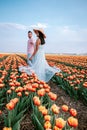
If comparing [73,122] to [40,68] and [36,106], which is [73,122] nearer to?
[36,106]

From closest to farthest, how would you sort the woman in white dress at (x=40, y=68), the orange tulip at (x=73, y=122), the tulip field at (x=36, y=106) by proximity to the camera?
1. the orange tulip at (x=73, y=122)
2. the tulip field at (x=36, y=106)
3. the woman in white dress at (x=40, y=68)

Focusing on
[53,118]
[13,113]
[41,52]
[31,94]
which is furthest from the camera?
[41,52]

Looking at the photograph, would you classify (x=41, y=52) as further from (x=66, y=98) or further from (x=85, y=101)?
(x=85, y=101)

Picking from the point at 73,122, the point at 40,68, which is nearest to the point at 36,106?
the point at 73,122

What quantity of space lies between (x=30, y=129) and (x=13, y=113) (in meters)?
0.41

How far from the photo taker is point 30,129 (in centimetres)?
363

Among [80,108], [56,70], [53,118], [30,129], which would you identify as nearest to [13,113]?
[30,129]

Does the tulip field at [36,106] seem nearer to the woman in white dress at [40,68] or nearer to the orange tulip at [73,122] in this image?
the orange tulip at [73,122]

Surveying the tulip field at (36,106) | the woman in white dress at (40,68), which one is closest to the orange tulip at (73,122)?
the tulip field at (36,106)

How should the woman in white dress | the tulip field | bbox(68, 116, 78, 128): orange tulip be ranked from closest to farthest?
1. bbox(68, 116, 78, 128): orange tulip
2. the tulip field
3. the woman in white dress

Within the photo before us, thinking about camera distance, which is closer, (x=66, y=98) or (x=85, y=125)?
(x=85, y=125)

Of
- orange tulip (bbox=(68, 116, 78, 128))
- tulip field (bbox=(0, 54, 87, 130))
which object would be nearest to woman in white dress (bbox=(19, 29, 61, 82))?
tulip field (bbox=(0, 54, 87, 130))

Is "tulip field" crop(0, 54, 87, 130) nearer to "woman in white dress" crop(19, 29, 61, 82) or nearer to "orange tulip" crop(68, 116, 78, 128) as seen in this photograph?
"orange tulip" crop(68, 116, 78, 128)

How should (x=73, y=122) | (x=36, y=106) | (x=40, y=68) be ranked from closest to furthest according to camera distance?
(x=73, y=122)
(x=36, y=106)
(x=40, y=68)
